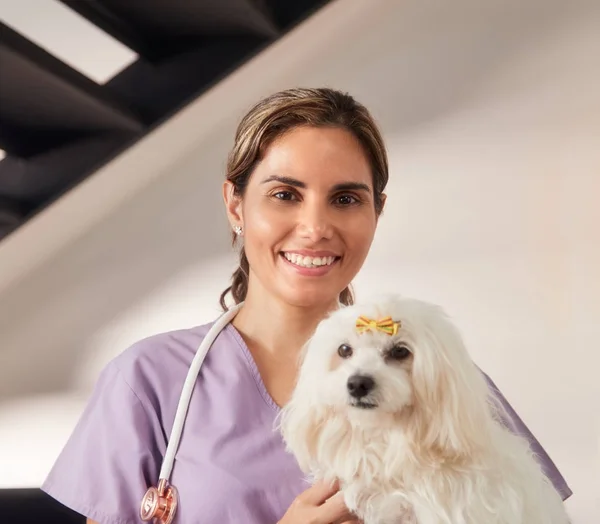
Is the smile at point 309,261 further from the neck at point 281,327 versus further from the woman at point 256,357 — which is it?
the neck at point 281,327

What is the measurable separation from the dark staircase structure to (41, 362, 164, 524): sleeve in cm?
61

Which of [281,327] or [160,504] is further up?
[281,327]

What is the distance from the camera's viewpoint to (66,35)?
7.90ft

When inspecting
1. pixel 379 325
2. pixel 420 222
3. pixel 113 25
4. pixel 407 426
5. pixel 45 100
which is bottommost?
pixel 407 426

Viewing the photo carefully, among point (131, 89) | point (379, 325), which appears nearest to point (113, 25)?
point (131, 89)

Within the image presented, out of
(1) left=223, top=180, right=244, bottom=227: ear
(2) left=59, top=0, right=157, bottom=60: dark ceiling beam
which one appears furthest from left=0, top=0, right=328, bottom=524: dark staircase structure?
(1) left=223, top=180, right=244, bottom=227: ear

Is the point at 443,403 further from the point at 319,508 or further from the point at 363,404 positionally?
the point at 319,508

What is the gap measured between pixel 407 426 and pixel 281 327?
0.42m

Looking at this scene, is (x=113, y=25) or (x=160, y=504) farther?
(x=113, y=25)

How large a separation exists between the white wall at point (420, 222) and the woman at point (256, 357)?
29.6 inches

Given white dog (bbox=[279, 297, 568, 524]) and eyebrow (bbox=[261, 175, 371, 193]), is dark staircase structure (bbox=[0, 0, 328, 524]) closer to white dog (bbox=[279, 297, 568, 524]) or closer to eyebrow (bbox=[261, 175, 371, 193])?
eyebrow (bbox=[261, 175, 371, 193])

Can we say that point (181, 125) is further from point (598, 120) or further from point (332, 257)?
point (598, 120)

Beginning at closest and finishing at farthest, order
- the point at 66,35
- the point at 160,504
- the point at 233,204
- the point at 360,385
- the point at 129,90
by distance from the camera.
→ 1. the point at 360,385
2. the point at 160,504
3. the point at 233,204
4. the point at 129,90
5. the point at 66,35

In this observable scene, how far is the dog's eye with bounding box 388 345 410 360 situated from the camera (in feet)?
3.64
